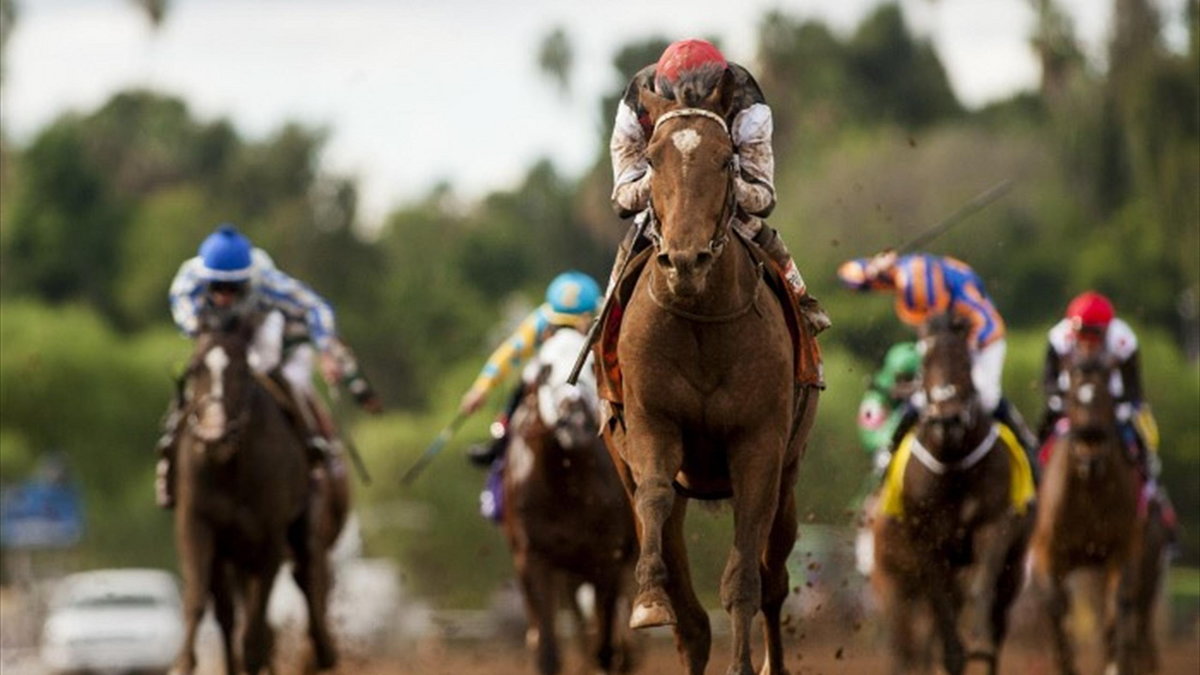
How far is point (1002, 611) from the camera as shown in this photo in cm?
1638

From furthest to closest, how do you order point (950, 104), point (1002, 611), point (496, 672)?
point (950, 104) → point (496, 672) → point (1002, 611)

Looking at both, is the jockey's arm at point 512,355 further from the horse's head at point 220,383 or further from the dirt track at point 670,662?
the dirt track at point 670,662

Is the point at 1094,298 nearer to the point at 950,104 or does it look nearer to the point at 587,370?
the point at 587,370

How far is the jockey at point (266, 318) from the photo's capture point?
1524cm

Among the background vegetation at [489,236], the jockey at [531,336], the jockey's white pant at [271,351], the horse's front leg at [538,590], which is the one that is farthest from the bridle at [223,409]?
the background vegetation at [489,236]

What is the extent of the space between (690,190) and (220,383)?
503cm

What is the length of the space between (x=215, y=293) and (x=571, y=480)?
219 centimetres

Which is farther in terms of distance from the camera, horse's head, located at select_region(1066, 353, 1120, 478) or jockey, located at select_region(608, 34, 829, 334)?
horse's head, located at select_region(1066, 353, 1120, 478)

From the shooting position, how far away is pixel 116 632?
32.6 metres

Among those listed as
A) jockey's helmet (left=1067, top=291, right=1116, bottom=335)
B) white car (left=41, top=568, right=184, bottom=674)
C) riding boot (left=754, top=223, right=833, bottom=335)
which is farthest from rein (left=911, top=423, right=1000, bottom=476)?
white car (left=41, top=568, right=184, bottom=674)

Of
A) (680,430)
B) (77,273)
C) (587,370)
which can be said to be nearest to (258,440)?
(587,370)

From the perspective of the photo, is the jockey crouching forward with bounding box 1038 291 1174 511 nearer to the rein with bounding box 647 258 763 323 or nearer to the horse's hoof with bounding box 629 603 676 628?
the rein with bounding box 647 258 763 323

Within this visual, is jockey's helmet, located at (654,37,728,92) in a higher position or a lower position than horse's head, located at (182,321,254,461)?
higher

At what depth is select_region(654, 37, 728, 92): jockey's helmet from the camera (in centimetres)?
1055
